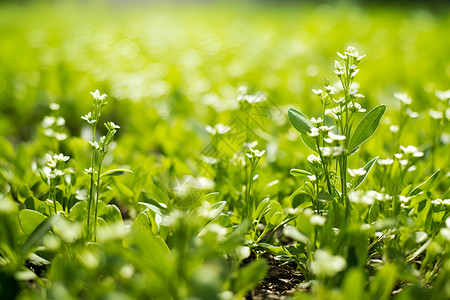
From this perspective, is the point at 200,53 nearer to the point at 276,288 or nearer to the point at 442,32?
the point at 442,32

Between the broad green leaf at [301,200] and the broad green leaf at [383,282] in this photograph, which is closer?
the broad green leaf at [383,282]

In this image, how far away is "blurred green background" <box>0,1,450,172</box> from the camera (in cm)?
254

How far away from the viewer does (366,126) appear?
5.04 feet

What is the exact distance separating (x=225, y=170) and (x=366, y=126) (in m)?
Answer: 0.56

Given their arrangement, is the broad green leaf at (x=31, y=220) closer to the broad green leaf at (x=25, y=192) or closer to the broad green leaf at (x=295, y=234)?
the broad green leaf at (x=25, y=192)

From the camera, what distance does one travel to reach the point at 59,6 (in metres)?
7.98

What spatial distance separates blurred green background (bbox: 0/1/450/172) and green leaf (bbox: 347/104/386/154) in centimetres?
46

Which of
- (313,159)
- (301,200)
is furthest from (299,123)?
(301,200)

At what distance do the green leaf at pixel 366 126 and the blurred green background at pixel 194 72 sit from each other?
464mm

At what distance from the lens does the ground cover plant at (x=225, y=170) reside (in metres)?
1.18

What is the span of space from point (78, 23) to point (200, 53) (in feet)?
8.03

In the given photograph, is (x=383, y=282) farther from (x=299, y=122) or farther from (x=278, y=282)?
(x=299, y=122)

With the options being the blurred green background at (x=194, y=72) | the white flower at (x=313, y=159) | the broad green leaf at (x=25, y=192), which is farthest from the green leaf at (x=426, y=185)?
the broad green leaf at (x=25, y=192)

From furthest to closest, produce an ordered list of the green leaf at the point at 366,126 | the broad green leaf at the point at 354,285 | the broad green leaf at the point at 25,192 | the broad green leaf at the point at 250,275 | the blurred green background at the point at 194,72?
the blurred green background at the point at 194,72 < the broad green leaf at the point at 25,192 < the green leaf at the point at 366,126 < the broad green leaf at the point at 250,275 < the broad green leaf at the point at 354,285
